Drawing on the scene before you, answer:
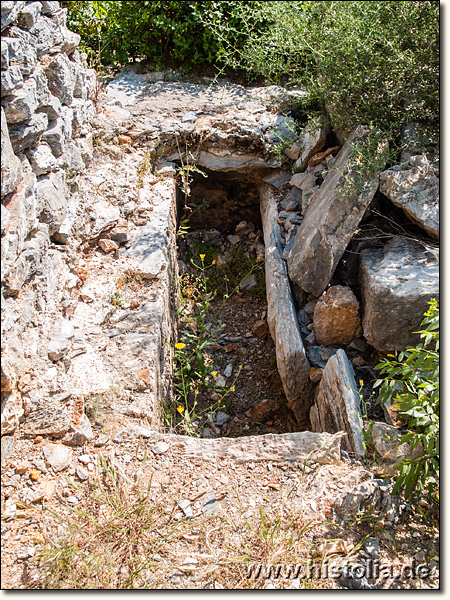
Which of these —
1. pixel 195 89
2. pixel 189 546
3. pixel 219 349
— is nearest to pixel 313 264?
pixel 219 349

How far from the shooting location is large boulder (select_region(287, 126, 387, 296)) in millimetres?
3539

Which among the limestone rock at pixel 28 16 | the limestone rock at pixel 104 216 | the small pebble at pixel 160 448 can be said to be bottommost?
the small pebble at pixel 160 448

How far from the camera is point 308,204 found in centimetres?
429

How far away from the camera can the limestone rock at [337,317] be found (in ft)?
11.6

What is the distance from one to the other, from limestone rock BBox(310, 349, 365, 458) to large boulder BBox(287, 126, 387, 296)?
0.77 meters

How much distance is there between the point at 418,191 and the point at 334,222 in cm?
60

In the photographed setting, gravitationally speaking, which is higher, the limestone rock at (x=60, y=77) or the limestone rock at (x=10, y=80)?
the limestone rock at (x=60, y=77)

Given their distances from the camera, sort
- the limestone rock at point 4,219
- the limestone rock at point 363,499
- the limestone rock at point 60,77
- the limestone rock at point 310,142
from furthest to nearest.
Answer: the limestone rock at point 310,142
the limestone rock at point 60,77
the limestone rock at point 4,219
the limestone rock at point 363,499

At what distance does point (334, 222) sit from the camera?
3.59 m

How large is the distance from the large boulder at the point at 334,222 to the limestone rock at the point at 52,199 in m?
1.78

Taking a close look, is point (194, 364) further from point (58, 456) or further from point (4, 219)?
point (4, 219)

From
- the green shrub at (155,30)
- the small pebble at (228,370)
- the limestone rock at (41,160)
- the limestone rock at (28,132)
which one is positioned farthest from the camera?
the green shrub at (155,30)

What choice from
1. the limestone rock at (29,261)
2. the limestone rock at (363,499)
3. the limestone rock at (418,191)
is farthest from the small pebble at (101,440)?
the limestone rock at (418,191)

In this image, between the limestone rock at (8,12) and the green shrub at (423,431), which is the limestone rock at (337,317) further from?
the limestone rock at (8,12)
